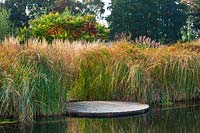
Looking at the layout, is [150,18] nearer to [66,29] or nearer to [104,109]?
→ [66,29]

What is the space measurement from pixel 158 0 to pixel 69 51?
78.1 feet

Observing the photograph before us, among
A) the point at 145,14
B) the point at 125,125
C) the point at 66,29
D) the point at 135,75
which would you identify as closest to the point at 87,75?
the point at 135,75

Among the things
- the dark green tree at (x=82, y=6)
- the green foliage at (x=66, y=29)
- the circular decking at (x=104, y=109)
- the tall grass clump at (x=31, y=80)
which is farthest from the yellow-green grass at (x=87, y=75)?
the dark green tree at (x=82, y=6)

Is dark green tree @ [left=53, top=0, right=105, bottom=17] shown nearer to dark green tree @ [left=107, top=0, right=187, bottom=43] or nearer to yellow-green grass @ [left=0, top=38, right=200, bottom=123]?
dark green tree @ [left=107, top=0, right=187, bottom=43]

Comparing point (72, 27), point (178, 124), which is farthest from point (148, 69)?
point (72, 27)

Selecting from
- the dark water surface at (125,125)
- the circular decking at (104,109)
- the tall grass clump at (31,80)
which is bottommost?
the dark water surface at (125,125)

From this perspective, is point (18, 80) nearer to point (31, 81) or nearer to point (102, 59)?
point (31, 81)

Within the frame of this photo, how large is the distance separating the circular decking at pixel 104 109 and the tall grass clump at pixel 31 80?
38 centimetres

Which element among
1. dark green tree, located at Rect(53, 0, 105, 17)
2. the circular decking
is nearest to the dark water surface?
the circular decking

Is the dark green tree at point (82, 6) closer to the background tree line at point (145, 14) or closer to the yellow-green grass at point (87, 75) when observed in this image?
the background tree line at point (145, 14)

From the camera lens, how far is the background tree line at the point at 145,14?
31.1 m

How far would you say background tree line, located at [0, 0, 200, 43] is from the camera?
1225 inches

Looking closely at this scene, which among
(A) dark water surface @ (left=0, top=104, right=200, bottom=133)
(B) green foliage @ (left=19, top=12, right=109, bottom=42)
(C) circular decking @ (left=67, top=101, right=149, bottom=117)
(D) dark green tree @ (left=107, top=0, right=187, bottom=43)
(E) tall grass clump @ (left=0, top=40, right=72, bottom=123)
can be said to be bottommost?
(A) dark water surface @ (left=0, top=104, right=200, bottom=133)

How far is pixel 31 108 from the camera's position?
771cm
